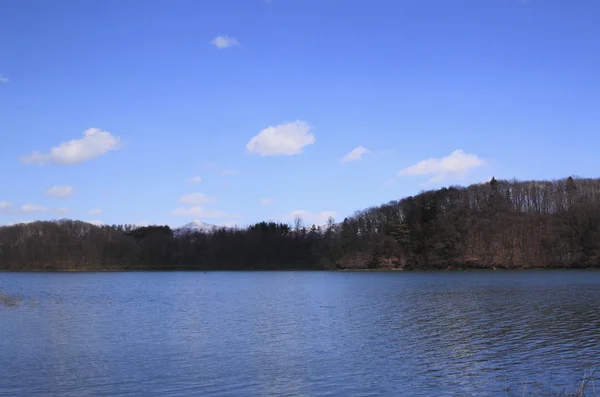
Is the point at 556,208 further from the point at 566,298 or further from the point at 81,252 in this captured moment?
the point at 81,252

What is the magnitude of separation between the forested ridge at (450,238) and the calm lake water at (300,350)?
85.7m

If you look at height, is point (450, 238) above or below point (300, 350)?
above

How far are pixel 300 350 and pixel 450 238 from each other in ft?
364

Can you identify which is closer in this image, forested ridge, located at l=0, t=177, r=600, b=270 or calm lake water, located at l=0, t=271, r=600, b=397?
calm lake water, located at l=0, t=271, r=600, b=397

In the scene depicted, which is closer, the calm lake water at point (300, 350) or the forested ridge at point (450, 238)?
the calm lake water at point (300, 350)

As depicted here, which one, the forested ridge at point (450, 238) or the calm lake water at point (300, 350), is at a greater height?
the forested ridge at point (450, 238)

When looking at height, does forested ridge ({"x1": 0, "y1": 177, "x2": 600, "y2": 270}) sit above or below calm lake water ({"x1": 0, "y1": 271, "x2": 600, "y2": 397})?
above

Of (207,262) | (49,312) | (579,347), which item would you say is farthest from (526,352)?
(207,262)

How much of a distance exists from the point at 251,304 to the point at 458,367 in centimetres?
2817

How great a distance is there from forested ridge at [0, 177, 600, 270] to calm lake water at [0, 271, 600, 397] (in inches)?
3373

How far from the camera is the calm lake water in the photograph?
1792cm

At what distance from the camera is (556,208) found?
13412 centimetres

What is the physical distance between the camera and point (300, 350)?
24.2m

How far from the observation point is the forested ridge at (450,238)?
122 m
